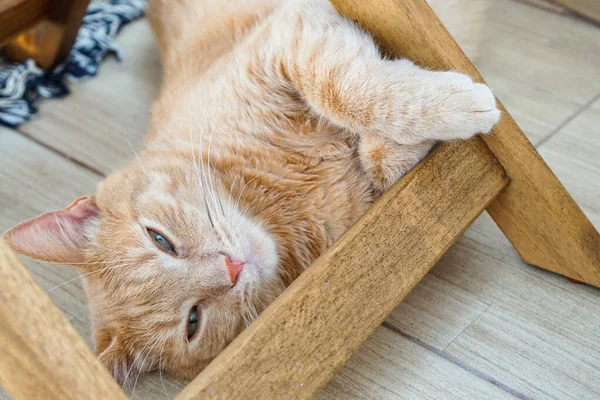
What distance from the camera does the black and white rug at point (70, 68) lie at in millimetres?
1962

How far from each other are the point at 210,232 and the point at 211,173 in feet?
0.50

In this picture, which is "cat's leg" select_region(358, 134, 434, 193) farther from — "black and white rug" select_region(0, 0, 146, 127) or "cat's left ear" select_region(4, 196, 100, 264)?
"black and white rug" select_region(0, 0, 146, 127)

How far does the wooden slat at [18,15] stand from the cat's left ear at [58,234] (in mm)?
674

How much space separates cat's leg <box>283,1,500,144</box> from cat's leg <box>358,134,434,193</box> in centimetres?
3

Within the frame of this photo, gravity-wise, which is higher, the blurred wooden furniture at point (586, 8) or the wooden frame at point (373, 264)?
the blurred wooden furniture at point (586, 8)

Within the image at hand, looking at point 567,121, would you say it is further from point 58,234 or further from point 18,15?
point 18,15

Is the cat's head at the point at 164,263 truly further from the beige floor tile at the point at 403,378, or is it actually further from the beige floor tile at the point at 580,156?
the beige floor tile at the point at 580,156

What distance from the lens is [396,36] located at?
3.81 feet

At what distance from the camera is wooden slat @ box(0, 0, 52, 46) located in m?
1.62

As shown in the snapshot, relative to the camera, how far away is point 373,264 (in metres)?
1.05

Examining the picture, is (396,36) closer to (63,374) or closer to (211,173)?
(211,173)

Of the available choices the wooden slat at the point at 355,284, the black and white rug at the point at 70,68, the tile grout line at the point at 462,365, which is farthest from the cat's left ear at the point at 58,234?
the black and white rug at the point at 70,68

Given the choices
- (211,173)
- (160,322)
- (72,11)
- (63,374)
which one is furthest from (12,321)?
(72,11)

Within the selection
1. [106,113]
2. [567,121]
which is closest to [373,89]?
[567,121]
